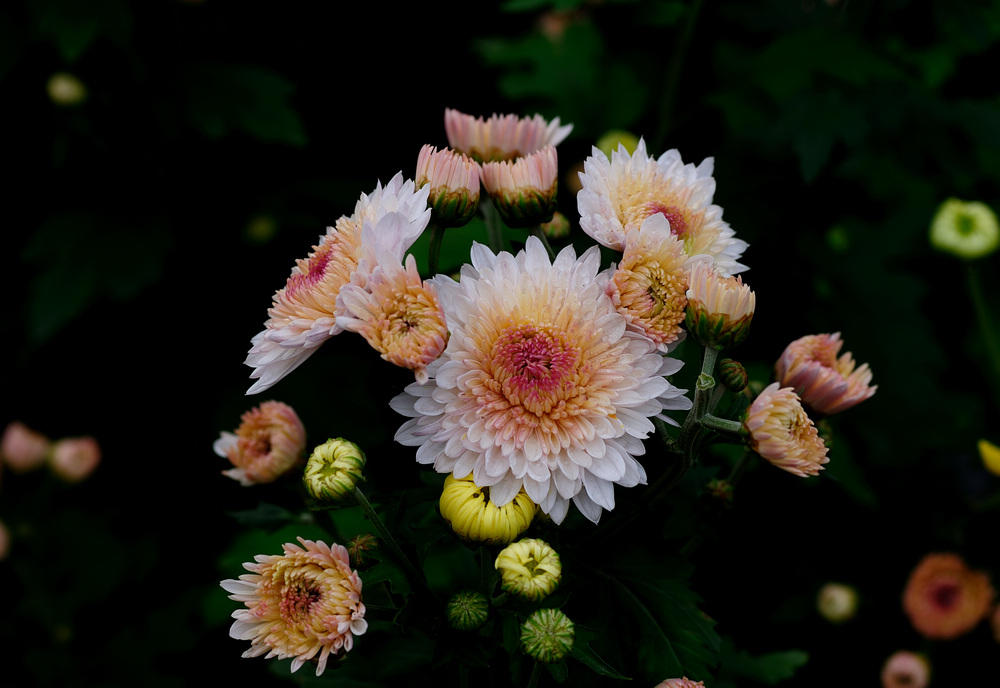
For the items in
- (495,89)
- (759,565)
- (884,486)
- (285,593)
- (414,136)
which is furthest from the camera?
(495,89)

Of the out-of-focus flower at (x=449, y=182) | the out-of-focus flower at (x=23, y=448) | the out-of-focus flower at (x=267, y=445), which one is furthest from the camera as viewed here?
the out-of-focus flower at (x=23, y=448)

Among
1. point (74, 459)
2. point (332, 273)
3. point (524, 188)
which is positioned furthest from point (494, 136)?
point (74, 459)

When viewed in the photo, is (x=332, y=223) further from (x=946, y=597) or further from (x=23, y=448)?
(x=946, y=597)

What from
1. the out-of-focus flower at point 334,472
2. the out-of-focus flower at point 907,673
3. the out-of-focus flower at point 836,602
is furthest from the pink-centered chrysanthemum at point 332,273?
the out-of-focus flower at point 907,673

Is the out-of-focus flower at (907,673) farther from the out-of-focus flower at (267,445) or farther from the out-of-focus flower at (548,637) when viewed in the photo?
the out-of-focus flower at (267,445)

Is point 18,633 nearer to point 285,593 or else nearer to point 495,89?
point 285,593

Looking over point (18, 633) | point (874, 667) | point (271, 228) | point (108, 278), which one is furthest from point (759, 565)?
point (18, 633)

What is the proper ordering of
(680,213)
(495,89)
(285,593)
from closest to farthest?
1. (285,593)
2. (680,213)
3. (495,89)
